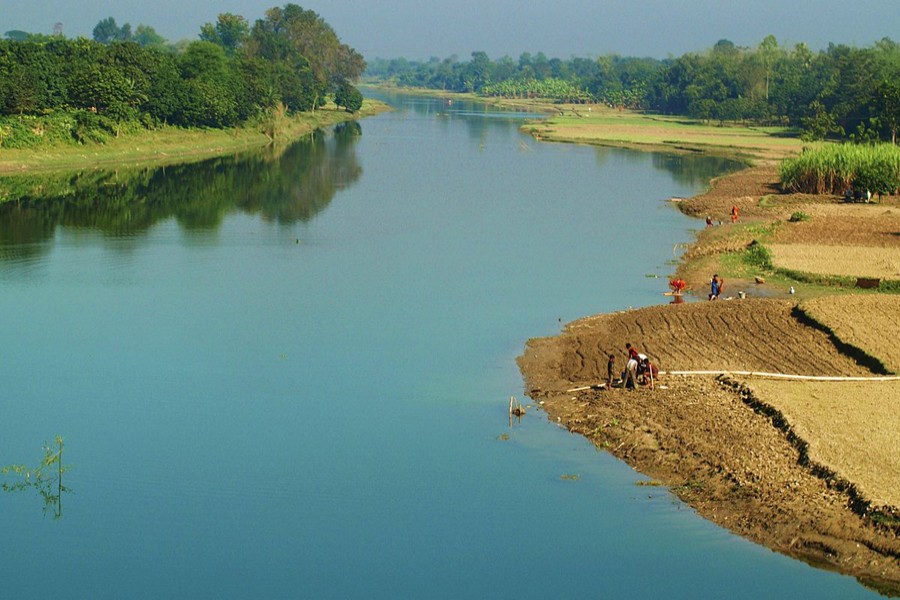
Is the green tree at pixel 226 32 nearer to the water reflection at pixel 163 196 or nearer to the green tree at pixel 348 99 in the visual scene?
the green tree at pixel 348 99

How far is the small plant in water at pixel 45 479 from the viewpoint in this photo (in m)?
20.5

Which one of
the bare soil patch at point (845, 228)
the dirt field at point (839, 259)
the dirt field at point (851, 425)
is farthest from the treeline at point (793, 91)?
the dirt field at point (851, 425)

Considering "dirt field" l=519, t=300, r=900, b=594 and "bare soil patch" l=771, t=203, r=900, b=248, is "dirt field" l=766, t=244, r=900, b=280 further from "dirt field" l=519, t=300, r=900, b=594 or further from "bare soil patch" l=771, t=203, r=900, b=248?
"dirt field" l=519, t=300, r=900, b=594

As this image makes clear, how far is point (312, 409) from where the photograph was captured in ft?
84.7

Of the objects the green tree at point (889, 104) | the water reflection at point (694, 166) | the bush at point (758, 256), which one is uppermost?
the green tree at point (889, 104)

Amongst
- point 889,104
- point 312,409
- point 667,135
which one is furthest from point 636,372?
point 667,135

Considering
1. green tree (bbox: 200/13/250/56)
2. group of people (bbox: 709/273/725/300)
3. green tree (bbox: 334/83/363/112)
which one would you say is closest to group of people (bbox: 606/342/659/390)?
group of people (bbox: 709/273/725/300)

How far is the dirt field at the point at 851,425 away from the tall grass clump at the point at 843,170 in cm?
3808

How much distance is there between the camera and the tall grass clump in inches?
2403

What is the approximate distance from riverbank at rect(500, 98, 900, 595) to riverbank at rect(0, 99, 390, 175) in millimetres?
44172

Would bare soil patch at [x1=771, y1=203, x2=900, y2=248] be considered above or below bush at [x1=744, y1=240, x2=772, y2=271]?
above

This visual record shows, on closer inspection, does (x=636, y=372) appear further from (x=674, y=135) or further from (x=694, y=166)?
(x=674, y=135)

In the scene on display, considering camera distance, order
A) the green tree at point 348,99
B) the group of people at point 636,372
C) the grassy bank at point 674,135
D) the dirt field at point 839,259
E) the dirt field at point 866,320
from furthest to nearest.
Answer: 1. the green tree at point 348,99
2. the grassy bank at point 674,135
3. the dirt field at point 839,259
4. the dirt field at point 866,320
5. the group of people at point 636,372

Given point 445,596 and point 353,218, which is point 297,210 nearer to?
point 353,218
